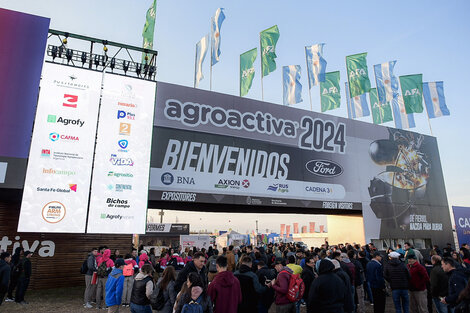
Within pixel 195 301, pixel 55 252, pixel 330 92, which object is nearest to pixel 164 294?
pixel 195 301

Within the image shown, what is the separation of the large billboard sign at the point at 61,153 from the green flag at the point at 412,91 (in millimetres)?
23532

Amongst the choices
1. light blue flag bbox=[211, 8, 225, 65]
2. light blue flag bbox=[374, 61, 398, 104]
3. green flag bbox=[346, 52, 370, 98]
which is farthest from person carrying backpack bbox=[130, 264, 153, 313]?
light blue flag bbox=[374, 61, 398, 104]

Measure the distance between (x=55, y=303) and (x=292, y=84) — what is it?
18474 mm

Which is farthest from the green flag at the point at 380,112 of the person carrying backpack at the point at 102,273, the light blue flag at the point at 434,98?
the person carrying backpack at the point at 102,273

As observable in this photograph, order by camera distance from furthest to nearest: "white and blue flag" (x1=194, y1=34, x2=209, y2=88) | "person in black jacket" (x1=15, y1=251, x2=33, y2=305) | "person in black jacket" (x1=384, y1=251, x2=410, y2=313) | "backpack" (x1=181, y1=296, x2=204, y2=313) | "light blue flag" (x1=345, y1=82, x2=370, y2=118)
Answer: "light blue flag" (x1=345, y1=82, x2=370, y2=118) < "white and blue flag" (x1=194, y1=34, x2=209, y2=88) < "person in black jacket" (x1=15, y1=251, x2=33, y2=305) < "person in black jacket" (x1=384, y1=251, x2=410, y2=313) < "backpack" (x1=181, y1=296, x2=204, y2=313)

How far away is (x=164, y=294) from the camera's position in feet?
16.0

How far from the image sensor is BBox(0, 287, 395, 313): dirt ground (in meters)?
9.28

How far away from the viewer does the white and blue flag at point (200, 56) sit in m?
19.3

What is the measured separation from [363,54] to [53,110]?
70.9 feet

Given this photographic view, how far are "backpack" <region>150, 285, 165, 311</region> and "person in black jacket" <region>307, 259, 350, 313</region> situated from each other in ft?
7.84

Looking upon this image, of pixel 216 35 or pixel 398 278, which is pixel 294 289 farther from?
pixel 216 35

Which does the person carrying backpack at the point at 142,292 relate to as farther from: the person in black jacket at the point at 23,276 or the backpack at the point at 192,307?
the person in black jacket at the point at 23,276

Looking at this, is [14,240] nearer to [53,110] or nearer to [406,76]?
[53,110]

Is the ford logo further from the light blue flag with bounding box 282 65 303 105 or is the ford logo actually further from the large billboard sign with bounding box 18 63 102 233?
the large billboard sign with bounding box 18 63 102 233
